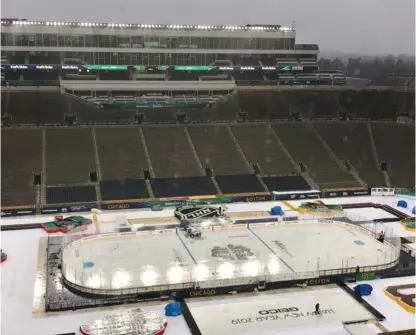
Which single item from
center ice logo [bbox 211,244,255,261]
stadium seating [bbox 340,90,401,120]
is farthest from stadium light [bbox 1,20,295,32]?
center ice logo [bbox 211,244,255,261]

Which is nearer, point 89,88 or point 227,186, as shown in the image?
point 227,186

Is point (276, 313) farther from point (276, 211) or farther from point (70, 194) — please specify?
point (70, 194)

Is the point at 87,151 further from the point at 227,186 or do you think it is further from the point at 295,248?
the point at 295,248

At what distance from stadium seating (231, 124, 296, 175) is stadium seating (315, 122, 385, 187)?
4.42m

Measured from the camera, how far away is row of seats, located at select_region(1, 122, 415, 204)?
32.8 meters

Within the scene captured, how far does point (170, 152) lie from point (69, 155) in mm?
7119

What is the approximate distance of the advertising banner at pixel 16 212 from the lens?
89.2ft

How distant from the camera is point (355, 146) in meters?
38.6

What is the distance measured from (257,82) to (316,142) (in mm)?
8947

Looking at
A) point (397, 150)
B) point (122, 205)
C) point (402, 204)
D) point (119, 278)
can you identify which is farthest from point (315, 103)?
point (119, 278)

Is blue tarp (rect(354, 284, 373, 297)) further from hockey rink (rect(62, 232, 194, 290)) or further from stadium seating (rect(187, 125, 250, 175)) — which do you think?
stadium seating (rect(187, 125, 250, 175))

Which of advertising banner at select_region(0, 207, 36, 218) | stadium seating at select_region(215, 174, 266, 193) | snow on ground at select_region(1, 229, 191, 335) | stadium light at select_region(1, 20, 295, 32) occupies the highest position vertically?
stadium light at select_region(1, 20, 295, 32)

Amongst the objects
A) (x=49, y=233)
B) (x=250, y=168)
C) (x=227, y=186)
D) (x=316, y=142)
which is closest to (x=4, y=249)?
(x=49, y=233)

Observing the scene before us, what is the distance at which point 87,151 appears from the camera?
34938mm
